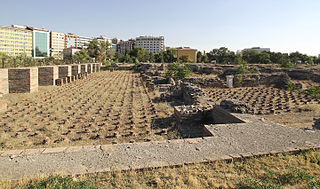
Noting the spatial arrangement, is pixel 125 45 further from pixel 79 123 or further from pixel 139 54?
pixel 79 123

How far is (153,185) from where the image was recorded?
9.57ft

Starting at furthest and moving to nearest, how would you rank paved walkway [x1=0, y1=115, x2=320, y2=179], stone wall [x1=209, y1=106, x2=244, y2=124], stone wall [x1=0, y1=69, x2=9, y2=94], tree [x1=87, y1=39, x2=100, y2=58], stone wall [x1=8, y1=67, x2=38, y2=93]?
tree [x1=87, y1=39, x2=100, y2=58] < stone wall [x1=8, y1=67, x2=38, y2=93] < stone wall [x1=0, y1=69, x2=9, y2=94] < stone wall [x1=209, y1=106, x2=244, y2=124] < paved walkway [x1=0, y1=115, x2=320, y2=179]

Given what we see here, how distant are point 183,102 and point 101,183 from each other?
7553 mm

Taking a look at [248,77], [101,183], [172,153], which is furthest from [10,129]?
[248,77]

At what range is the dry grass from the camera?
9.49 feet

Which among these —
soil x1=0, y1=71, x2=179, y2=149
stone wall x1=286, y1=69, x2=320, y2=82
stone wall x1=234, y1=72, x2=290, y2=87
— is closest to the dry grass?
soil x1=0, y1=71, x2=179, y2=149

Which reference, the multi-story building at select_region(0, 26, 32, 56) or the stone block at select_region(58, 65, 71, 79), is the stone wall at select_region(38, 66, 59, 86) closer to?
the stone block at select_region(58, 65, 71, 79)

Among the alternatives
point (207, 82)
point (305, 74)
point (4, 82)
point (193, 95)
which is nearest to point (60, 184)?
point (193, 95)

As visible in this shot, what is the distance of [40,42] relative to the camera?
283 feet

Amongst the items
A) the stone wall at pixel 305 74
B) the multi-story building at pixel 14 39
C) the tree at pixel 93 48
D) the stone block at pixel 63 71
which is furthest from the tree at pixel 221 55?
the multi-story building at pixel 14 39

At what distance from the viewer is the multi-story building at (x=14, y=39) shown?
74938 millimetres

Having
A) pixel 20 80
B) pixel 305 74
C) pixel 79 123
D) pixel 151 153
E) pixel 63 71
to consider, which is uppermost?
pixel 305 74

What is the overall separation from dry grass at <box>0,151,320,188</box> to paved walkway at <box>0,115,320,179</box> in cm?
15

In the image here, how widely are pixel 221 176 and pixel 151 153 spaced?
129cm
